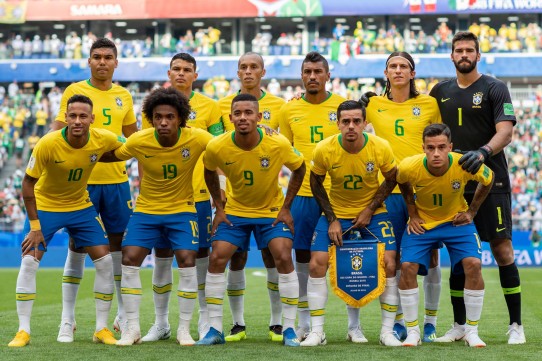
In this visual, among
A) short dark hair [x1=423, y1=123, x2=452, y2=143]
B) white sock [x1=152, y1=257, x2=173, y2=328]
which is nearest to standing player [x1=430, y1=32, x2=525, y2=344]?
short dark hair [x1=423, y1=123, x2=452, y2=143]

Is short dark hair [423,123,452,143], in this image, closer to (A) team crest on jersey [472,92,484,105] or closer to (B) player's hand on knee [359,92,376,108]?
(A) team crest on jersey [472,92,484,105]

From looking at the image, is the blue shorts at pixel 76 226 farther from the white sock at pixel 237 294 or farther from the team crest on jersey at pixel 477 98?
the team crest on jersey at pixel 477 98

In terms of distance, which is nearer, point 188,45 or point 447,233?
point 447,233

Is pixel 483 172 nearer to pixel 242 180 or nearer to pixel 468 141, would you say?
pixel 468 141

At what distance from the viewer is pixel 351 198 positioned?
7.95 metres

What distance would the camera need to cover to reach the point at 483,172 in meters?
7.49

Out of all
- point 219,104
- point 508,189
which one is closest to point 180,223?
point 219,104

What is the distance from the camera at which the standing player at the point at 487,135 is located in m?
7.88

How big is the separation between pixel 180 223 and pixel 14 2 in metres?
34.7

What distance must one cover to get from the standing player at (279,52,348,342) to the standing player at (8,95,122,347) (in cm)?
172

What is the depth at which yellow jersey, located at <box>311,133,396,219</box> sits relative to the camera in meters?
7.73

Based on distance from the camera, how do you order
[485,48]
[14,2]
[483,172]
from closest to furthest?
[483,172] < [485,48] < [14,2]

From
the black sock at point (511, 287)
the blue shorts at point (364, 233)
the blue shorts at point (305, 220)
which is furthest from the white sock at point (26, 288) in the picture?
the black sock at point (511, 287)

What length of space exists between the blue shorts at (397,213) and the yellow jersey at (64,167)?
2584 mm
